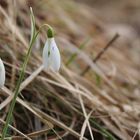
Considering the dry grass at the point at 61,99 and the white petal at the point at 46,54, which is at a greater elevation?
the white petal at the point at 46,54

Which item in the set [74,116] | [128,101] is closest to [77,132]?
[74,116]

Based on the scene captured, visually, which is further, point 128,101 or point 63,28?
point 63,28

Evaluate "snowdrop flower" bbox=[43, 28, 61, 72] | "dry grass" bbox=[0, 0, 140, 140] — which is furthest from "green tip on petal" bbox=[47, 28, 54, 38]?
"dry grass" bbox=[0, 0, 140, 140]

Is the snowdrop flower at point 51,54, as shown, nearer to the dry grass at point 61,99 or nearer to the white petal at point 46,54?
the white petal at point 46,54

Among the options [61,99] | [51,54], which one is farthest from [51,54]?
[61,99]

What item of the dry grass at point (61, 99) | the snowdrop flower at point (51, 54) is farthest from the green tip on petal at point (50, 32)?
the dry grass at point (61, 99)

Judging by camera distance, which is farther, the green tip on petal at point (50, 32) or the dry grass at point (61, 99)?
the dry grass at point (61, 99)

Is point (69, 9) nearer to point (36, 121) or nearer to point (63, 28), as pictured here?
point (63, 28)

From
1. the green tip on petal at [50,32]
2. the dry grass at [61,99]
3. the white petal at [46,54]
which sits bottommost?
the dry grass at [61,99]
